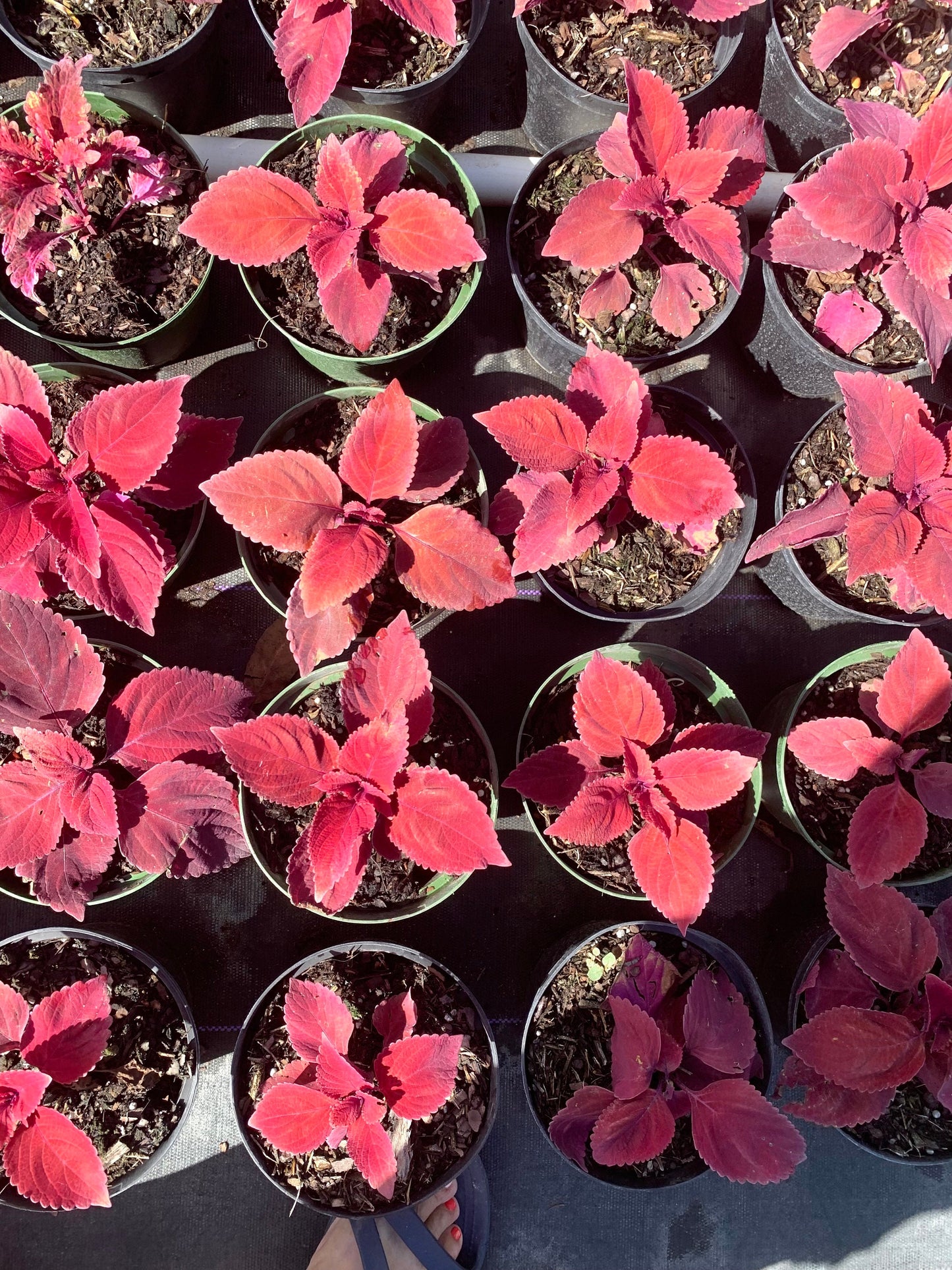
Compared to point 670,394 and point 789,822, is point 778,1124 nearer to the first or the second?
point 789,822

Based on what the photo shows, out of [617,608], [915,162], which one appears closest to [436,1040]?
[617,608]

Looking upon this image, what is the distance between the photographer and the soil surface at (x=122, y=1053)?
152 centimetres

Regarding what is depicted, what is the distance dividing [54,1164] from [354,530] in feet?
3.41

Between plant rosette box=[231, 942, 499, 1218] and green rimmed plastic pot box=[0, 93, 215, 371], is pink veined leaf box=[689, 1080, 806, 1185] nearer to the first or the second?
plant rosette box=[231, 942, 499, 1218]

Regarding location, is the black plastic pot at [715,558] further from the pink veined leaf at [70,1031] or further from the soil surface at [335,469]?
the pink veined leaf at [70,1031]

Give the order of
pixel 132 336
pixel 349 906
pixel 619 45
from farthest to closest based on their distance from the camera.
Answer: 1. pixel 619 45
2. pixel 132 336
3. pixel 349 906

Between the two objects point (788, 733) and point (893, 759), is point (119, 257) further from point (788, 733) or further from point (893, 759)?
point (893, 759)

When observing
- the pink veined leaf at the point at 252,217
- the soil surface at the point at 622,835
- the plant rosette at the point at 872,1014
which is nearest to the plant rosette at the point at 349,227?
the pink veined leaf at the point at 252,217

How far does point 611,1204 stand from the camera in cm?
183

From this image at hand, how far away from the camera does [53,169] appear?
1.36 metres

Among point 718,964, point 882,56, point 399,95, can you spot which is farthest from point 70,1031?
point 882,56

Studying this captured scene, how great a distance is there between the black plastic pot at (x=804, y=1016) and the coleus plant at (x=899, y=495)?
658 mm

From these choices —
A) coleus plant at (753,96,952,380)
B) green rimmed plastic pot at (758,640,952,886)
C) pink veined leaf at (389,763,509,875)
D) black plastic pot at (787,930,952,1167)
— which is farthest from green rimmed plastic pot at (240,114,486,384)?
black plastic pot at (787,930,952,1167)

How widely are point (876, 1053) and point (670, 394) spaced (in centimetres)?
116
